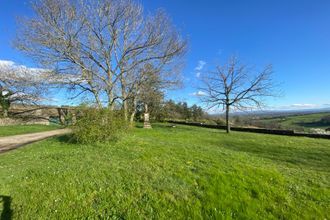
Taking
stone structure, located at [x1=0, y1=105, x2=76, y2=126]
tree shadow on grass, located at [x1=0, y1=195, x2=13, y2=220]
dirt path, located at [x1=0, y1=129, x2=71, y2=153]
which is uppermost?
stone structure, located at [x1=0, y1=105, x2=76, y2=126]

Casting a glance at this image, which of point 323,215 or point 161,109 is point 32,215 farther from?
point 161,109

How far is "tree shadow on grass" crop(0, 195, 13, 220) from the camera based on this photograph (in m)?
3.77

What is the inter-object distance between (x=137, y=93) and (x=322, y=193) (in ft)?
47.5

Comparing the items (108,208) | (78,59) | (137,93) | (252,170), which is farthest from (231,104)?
(108,208)

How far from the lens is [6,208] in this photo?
4012 millimetres

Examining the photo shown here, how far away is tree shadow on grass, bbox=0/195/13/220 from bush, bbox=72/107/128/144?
4.43 metres

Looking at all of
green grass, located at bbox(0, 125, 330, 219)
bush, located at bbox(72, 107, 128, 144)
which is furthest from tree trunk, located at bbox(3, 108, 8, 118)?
green grass, located at bbox(0, 125, 330, 219)

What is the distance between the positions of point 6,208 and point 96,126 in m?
4.88

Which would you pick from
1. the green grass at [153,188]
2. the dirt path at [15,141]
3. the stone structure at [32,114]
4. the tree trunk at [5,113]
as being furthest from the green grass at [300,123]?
the tree trunk at [5,113]

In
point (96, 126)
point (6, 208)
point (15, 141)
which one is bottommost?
point (6, 208)

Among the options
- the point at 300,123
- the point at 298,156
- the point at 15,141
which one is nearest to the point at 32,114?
the point at 15,141

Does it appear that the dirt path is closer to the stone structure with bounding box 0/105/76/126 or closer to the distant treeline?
the stone structure with bounding box 0/105/76/126

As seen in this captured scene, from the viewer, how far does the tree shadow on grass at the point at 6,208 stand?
377 centimetres

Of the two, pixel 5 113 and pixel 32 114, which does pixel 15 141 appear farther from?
pixel 32 114
